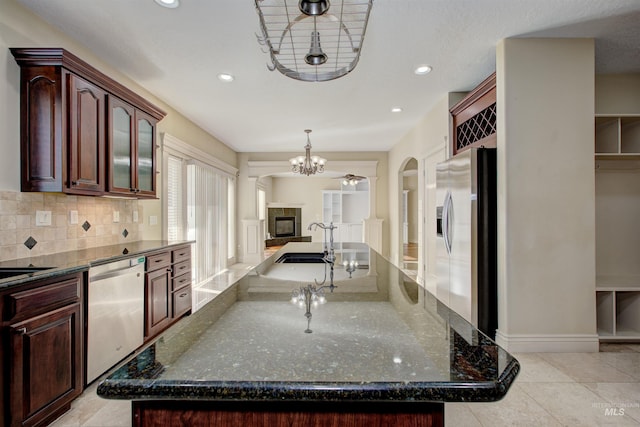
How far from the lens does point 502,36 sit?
2.71m

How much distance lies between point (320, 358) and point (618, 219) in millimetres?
3909

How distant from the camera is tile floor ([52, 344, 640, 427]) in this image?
6.06ft

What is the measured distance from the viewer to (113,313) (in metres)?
2.36

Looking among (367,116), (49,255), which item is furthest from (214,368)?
(367,116)

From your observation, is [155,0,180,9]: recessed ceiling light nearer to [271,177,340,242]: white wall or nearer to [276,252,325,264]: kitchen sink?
[276,252,325,264]: kitchen sink

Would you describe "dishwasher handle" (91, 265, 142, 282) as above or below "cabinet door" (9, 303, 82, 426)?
above

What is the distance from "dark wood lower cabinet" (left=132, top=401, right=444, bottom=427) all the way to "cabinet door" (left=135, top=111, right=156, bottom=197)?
2888 mm

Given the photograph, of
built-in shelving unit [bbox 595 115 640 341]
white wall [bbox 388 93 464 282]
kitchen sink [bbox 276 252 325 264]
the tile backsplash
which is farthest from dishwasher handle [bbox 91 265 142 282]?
built-in shelving unit [bbox 595 115 640 341]

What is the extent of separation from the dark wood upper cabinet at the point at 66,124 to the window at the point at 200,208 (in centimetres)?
158

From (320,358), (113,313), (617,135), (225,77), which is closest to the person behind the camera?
(320,358)

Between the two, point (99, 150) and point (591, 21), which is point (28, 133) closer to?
point (99, 150)

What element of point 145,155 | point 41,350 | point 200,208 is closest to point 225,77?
point 145,155
